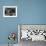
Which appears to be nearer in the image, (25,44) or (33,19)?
(25,44)

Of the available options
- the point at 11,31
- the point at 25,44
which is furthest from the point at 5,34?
the point at 25,44

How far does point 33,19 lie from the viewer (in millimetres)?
3748

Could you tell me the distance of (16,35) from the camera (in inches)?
147

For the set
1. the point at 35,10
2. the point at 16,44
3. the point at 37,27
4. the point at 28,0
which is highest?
the point at 28,0

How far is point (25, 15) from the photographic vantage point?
3.75 m

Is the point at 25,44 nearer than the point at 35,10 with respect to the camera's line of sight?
Yes

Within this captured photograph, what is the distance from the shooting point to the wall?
374 centimetres

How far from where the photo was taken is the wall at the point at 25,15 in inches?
147

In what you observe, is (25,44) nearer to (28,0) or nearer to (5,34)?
(5,34)

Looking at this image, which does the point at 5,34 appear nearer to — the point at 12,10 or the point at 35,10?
the point at 12,10

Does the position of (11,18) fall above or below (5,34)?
above

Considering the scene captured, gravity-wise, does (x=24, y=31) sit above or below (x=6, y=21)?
below

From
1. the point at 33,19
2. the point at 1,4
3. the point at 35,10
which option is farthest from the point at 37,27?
the point at 1,4

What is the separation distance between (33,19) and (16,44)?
0.90m
